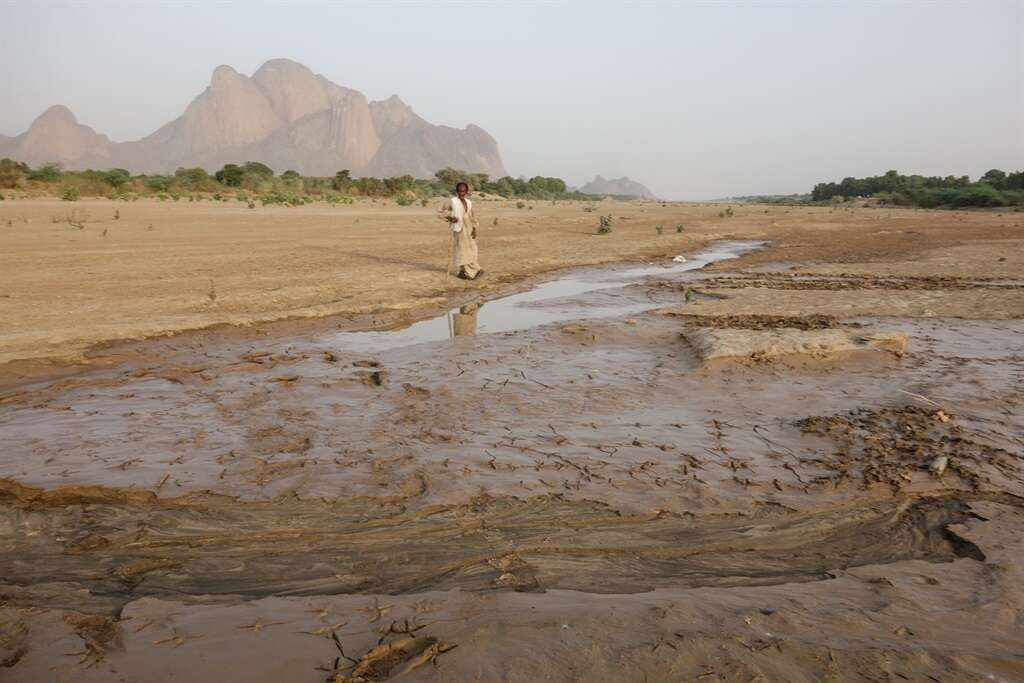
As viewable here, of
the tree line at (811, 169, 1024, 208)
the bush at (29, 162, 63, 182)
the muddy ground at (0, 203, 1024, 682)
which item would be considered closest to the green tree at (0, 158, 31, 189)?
the bush at (29, 162, 63, 182)

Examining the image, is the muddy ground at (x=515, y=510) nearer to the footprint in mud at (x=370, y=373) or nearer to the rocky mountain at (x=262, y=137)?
the footprint in mud at (x=370, y=373)

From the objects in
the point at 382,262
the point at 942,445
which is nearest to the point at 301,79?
the point at 382,262

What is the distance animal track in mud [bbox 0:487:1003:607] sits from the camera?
2781mm

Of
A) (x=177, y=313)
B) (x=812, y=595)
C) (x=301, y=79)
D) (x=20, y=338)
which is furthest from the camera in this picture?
(x=301, y=79)

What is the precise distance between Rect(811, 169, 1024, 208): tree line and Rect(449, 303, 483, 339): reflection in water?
145 ft

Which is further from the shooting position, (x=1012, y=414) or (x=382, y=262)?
(x=382, y=262)

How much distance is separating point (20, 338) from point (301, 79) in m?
182

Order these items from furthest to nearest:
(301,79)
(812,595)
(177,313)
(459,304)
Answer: (301,79)
(459,304)
(177,313)
(812,595)

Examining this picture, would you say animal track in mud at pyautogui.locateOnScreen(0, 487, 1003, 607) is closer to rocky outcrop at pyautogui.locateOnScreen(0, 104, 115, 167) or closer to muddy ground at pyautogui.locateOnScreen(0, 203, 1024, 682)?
muddy ground at pyautogui.locateOnScreen(0, 203, 1024, 682)

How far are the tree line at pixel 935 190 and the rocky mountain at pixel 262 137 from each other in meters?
103

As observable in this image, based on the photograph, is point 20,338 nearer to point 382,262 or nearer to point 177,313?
point 177,313

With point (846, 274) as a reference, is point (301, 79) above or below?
above

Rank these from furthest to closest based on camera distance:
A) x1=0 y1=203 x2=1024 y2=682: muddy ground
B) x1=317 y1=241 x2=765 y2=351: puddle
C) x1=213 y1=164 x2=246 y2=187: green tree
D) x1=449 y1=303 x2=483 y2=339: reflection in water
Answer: x1=213 y1=164 x2=246 y2=187: green tree < x1=449 y1=303 x2=483 y2=339: reflection in water < x1=317 y1=241 x2=765 y2=351: puddle < x1=0 y1=203 x2=1024 y2=682: muddy ground

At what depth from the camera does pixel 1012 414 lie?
494 centimetres
